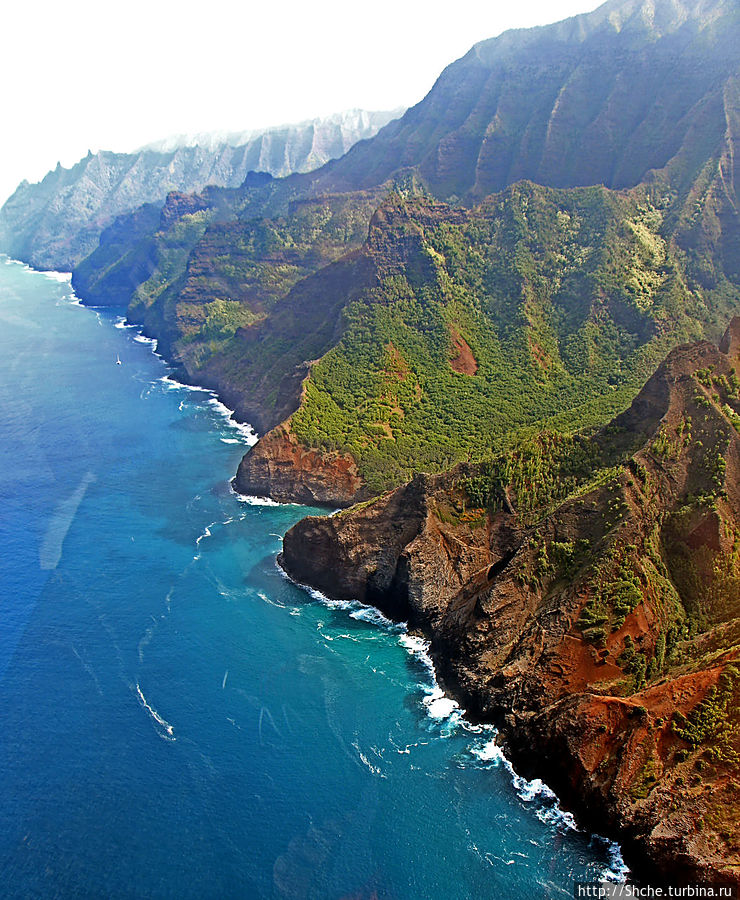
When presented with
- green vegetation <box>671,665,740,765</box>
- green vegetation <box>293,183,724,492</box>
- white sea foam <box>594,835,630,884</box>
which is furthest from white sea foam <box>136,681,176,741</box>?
green vegetation <box>293,183,724,492</box>

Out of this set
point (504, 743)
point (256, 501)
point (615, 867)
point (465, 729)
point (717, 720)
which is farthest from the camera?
point (256, 501)

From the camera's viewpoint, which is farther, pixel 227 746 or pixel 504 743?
pixel 227 746

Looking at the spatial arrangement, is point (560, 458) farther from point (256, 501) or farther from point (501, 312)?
point (501, 312)

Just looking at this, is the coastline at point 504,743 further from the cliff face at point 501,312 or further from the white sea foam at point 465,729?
the cliff face at point 501,312

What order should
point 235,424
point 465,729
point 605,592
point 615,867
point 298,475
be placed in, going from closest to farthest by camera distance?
1. point 615,867
2. point 605,592
3. point 465,729
4. point 298,475
5. point 235,424

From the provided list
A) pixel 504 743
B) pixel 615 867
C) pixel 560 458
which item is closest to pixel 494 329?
pixel 560 458
